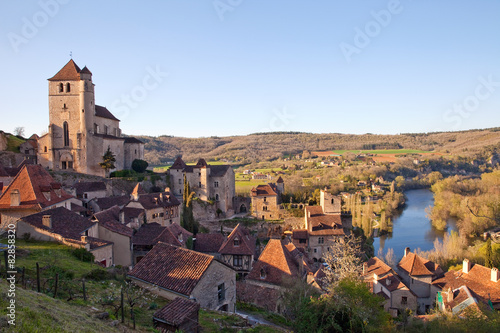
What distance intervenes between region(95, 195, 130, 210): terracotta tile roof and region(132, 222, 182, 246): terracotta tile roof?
25.4 ft

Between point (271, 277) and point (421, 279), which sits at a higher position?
point (271, 277)

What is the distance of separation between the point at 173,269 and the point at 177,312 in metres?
3.83

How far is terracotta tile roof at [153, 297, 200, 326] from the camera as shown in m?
10.3

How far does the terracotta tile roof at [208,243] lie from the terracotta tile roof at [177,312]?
1638 centimetres

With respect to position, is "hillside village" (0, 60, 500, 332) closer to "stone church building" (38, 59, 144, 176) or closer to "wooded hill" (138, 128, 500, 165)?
"stone church building" (38, 59, 144, 176)

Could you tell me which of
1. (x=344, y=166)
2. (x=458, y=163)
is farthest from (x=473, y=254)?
(x=458, y=163)

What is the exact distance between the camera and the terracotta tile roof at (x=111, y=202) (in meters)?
30.7

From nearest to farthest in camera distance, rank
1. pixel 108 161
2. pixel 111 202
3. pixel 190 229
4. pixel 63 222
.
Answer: pixel 63 222 < pixel 111 202 < pixel 190 229 < pixel 108 161

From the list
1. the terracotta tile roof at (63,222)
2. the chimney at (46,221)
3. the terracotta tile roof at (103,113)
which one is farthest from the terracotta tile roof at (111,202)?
the terracotta tile roof at (103,113)

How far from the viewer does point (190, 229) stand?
3662cm

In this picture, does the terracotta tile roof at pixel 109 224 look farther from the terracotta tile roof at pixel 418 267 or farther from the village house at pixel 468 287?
the terracotta tile roof at pixel 418 267

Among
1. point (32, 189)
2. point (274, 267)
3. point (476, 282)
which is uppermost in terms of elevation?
point (32, 189)

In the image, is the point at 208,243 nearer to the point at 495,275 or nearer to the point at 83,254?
the point at 83,254

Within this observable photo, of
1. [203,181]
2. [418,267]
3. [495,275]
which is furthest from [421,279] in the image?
[203,181]
